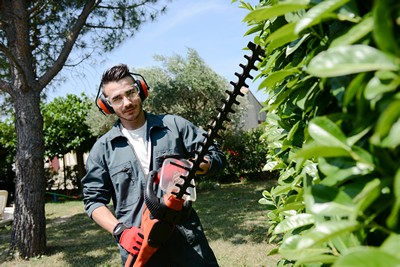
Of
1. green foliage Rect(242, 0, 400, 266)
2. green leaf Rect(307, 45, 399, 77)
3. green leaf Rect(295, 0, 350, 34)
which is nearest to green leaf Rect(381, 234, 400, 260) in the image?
green foliage Rect(242, 0, 400, 266)

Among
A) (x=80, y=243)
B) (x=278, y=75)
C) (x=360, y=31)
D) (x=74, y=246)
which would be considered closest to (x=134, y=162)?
(x=278, y=75)

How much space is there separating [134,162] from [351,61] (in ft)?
6.61

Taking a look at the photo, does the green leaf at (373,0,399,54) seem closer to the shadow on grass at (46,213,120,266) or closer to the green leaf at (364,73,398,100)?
the green leaf at (364,73,398,100)

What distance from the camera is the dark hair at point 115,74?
261cm

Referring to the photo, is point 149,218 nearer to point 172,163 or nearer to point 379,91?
point 172,163

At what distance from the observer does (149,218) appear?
7.27 ft

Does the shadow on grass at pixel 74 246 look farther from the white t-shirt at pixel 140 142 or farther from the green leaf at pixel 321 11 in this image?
the green leaf at pixel 321 11

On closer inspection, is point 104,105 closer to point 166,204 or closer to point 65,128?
point 166,204

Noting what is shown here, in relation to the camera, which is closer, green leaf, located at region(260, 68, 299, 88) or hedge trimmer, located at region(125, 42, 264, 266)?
green leaf, located at region(260, 68, 299, 88)

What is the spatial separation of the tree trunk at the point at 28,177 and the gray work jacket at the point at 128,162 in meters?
4.30

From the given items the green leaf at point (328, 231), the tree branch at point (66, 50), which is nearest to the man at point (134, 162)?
the green leaf at point (328, 231)

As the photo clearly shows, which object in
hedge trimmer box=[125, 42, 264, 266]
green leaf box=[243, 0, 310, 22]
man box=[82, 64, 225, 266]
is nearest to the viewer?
green leaf box=[243, 0, 310, 22]

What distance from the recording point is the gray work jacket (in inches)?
98.4

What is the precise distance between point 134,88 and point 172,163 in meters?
0.69
